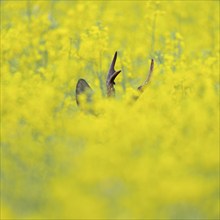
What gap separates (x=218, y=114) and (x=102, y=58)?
14.8 feet

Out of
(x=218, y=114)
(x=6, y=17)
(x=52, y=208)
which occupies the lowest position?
(x=52, y=208)

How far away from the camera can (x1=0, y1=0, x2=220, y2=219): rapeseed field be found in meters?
2.96

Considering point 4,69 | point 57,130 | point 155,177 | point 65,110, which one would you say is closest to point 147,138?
point 155,177

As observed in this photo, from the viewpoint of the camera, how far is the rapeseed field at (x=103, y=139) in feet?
9.73

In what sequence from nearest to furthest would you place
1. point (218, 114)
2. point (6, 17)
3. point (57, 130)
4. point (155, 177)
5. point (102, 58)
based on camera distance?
point (155, 177) < point (218, 114) < point (57, 130) < point (102, 58) < point (6, 17)

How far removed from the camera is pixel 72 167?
132 inches

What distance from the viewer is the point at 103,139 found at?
4445 millimetres

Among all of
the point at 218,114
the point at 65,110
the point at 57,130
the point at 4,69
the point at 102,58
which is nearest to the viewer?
the point at 218,114

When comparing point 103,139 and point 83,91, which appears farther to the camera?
point 83,91

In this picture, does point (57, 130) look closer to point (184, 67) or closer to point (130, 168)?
point (130, 168)

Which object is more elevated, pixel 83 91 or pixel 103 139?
pixel 83 91

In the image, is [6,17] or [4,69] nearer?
[4,69]

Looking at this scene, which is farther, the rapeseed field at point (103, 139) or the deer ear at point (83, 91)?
the deer ear at point (83, 91)

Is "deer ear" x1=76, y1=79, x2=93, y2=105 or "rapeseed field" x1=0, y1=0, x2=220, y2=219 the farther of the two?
"deer ear" x1=76, y1=79, x2=93, y2=105
